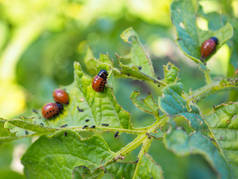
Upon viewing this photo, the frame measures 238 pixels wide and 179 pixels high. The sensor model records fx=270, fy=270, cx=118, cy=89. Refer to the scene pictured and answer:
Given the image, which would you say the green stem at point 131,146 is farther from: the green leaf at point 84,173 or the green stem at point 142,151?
the green leaf at point 84,173

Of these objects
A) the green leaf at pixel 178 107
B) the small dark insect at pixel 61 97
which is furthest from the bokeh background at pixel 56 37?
the green leaf at pixel 178 107

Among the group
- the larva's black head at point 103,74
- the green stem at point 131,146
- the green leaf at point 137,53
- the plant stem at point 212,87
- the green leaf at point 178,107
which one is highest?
the green leaf at point 137,53

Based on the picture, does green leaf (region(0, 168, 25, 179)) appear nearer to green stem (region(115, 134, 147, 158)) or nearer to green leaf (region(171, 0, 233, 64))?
green stem (region(115, 134, 147, 158))

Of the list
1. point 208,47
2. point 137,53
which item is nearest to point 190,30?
point 208,47

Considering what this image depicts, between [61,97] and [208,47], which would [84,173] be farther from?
[208,47]

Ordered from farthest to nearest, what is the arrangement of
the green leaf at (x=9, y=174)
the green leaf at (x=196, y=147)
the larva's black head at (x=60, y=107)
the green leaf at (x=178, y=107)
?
the green leaf at (x=9, y=174)
the larva's black head at (x=60, y=107)
the green leaf at (x=178, y=107)
the green leaf at (x=196, y=147)

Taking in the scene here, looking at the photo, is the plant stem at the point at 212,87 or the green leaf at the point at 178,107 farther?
the plant stem at the point at 212,87

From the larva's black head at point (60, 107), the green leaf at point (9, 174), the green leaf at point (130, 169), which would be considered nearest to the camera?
the green leaf at point (130, 169)

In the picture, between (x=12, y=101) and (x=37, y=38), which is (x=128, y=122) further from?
(x=37, y=38)
